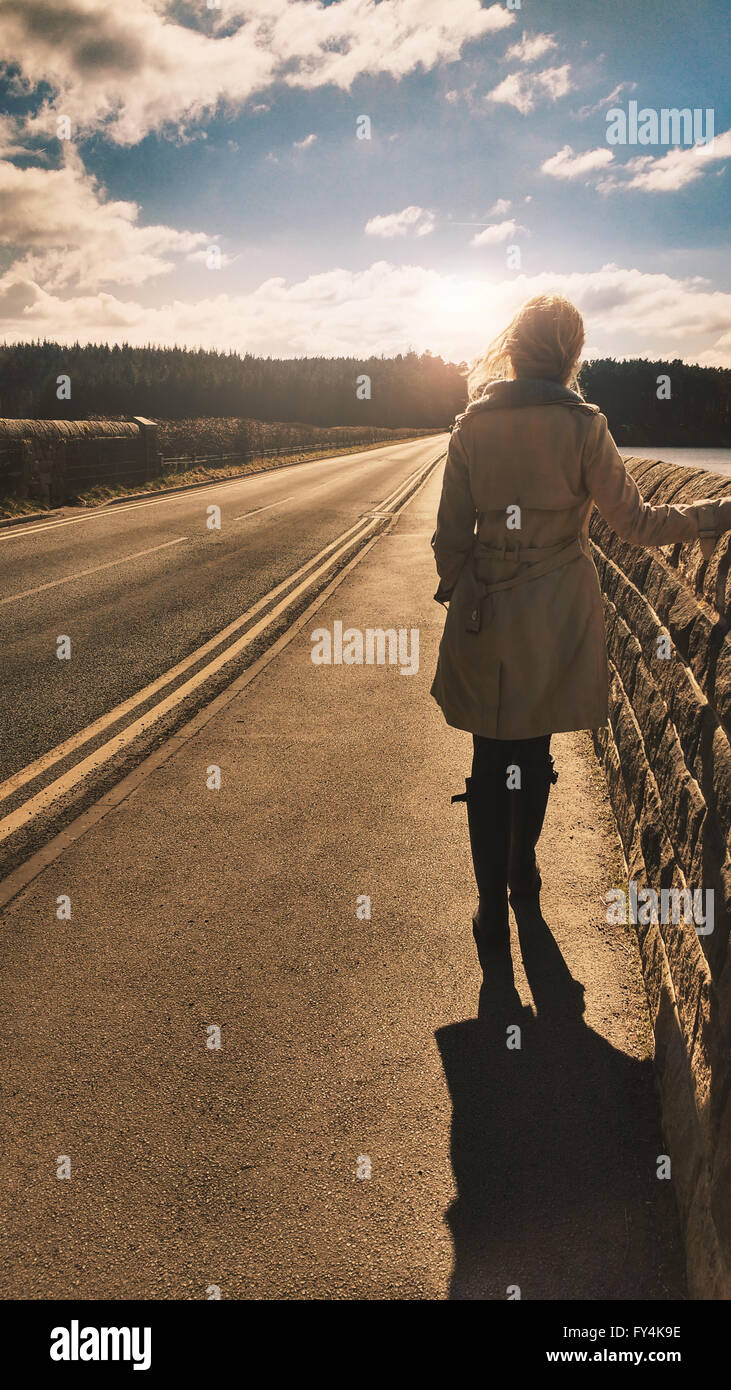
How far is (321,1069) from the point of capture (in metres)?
2.72

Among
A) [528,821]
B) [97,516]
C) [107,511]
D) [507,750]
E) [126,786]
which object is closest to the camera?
[507,750]

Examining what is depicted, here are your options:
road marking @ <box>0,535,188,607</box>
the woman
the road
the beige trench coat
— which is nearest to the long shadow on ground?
the woman

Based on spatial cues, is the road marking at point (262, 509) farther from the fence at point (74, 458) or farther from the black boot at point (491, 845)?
the black boot at point (491, 845)

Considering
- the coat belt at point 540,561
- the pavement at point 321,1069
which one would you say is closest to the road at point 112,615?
the pavement at point 321,1069

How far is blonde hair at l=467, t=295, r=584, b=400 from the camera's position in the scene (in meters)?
2.87

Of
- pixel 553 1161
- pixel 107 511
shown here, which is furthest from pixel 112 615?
pixel 107 511

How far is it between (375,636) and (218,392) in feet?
419

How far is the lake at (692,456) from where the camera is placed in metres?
4.02

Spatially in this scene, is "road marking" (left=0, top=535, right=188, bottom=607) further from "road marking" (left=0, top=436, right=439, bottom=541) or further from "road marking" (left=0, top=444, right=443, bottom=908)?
"road marking" (left=0, top=444, right=443, bottom=908)

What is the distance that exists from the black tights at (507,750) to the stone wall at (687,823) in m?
0.45

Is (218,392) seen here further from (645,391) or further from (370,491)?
(645,391)

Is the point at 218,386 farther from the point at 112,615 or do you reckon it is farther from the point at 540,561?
the point at 540,561

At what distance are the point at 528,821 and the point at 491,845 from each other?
0.30m
